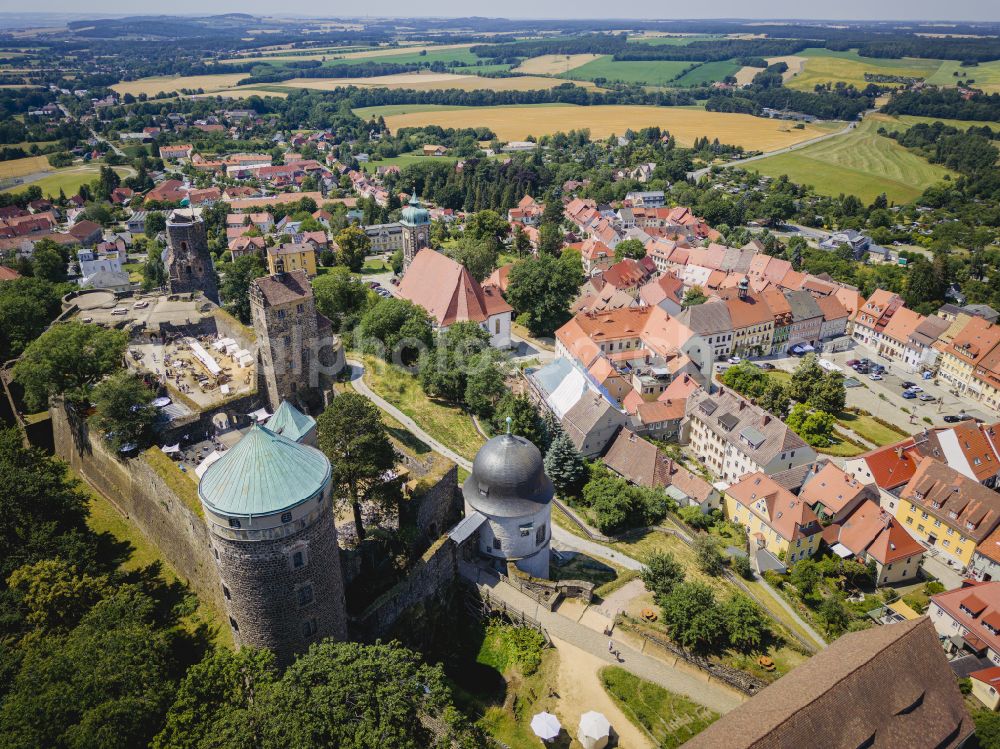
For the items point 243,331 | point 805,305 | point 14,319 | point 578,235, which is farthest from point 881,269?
point 14,319

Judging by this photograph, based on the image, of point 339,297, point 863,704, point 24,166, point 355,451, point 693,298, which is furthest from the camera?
point 24,166

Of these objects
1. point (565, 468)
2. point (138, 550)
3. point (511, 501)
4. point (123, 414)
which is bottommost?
point (565, 468)

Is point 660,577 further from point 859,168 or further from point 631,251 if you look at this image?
point 859,168

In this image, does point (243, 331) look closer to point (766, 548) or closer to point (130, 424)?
point (130, 424)

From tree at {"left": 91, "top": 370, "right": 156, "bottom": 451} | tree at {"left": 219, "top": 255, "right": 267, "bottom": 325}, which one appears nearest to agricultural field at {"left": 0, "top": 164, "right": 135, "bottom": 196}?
tree at {"left": 219, "top": 255, "right": 267, "bottom": 325}

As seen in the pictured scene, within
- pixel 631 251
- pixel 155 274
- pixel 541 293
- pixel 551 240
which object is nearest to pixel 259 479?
pixel 541 293

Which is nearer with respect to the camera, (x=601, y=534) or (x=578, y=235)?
(x=601, y=534)

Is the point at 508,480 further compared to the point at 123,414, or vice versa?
the point at 123,414
